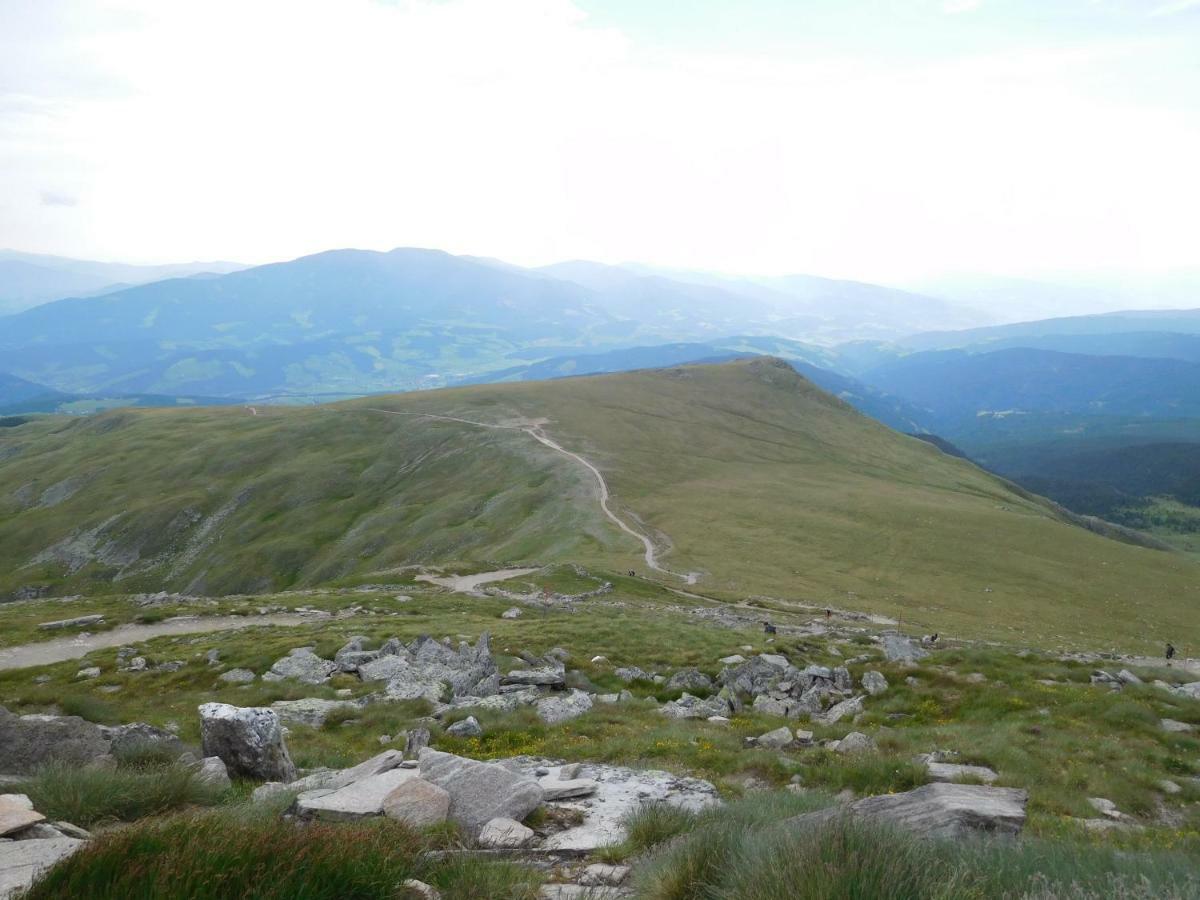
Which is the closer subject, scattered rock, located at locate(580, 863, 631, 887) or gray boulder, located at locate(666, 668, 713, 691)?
scattered rock, located at locate(580, 863, 631, 887)

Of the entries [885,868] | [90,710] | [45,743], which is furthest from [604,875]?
[90,710]

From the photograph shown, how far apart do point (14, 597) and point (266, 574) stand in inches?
1525

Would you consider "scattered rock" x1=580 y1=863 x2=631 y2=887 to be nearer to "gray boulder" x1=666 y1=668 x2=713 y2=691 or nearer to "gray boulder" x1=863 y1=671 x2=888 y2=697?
"gray boulder" x1=666 y1=668 x2=713 y2=691

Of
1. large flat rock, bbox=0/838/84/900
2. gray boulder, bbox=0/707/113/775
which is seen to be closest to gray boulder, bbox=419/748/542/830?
large flat rock, bbox=0/838/84/900

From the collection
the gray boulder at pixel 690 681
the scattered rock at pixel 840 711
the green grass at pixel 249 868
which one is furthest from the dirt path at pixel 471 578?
the green grass at pixel 249 868

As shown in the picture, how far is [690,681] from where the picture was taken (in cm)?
2400

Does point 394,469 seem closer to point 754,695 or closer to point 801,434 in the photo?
point 801,434

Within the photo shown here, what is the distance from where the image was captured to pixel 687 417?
521 feet

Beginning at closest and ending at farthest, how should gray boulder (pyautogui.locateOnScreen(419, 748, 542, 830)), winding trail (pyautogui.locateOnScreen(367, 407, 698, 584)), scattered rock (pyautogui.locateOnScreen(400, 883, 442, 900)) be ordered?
scattered rock (pyautogui.locateOnScreen(400, 883, 442, 900)), gray boulder (pyautogui.locateOnScreen(419, 748, 542, 830)), winding trail (pyautogui.locateOnScreen(367, 407, 698, 584))

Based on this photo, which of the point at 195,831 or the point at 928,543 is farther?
the point at 928,543

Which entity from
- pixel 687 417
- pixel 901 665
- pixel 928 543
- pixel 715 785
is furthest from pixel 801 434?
pixel 715 785

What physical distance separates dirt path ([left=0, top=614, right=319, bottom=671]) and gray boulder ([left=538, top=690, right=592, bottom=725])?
2361 centimetres

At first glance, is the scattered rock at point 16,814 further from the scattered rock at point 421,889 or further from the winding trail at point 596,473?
the winding trail at point 596,473

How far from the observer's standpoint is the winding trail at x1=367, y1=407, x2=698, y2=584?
2644 inches
